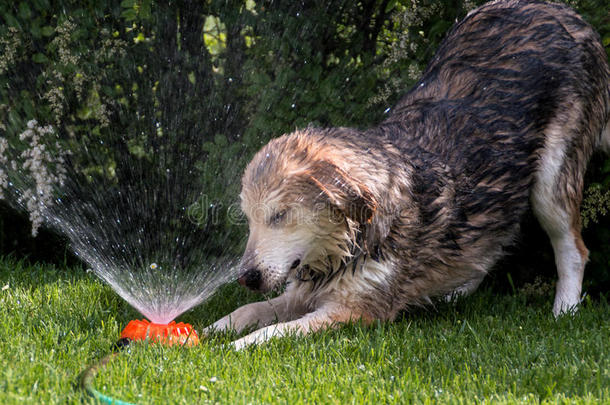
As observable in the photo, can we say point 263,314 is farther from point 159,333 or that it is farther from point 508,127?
point 508,127

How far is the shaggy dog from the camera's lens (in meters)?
3.48

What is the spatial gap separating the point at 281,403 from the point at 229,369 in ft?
1.32

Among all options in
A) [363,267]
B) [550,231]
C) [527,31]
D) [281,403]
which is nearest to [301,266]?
[363,267]

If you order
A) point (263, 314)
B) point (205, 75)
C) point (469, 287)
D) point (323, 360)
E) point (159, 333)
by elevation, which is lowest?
point (469, 287)

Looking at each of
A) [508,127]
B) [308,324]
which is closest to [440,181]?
[508,127]

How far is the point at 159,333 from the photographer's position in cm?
328

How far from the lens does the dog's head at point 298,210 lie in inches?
135

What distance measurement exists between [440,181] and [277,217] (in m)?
1.00

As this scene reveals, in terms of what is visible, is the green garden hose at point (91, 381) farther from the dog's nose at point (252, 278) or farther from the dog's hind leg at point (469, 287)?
the dog's hind leg at point (469, 287)

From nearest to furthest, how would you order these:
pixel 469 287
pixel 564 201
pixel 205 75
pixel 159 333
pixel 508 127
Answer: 1. pixel 159 333
2. pixel 508 127
3. pixel 564 201
4. pixel 469 287
5. pixel 205 75

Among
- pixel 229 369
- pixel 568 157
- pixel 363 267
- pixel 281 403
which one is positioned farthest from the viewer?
pixel 568 157

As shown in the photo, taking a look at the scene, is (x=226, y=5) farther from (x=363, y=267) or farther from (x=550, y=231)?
(x=550, y=231)

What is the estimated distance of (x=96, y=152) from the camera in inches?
202

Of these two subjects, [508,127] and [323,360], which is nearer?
[323,360]
